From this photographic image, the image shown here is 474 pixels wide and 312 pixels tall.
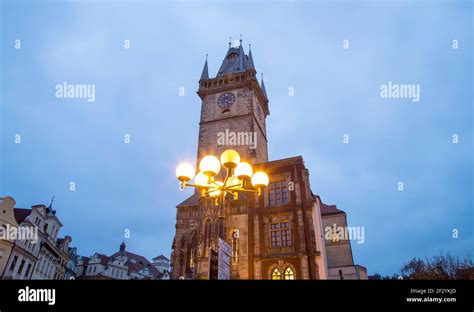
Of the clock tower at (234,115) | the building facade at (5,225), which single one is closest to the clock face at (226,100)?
the clock tower at (234,115)

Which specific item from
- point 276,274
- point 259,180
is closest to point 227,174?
point 259,180

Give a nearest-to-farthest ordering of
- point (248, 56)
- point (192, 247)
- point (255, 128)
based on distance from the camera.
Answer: point (192, 247) < point (255, 128) < point (248, 56)

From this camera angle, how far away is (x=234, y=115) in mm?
37844

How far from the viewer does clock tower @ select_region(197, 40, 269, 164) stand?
3597cm

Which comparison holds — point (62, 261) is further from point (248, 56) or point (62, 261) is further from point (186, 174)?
point (186, 174)

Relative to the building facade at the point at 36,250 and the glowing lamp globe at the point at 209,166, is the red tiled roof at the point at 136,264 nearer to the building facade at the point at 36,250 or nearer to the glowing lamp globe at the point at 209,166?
the building facade at the point at 36,250

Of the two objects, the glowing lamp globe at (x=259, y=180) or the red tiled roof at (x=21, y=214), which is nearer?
the glowing lamp globe at (x=259, y=180)

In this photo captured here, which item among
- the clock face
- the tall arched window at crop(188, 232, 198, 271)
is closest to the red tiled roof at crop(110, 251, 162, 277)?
the tall arched window at crop(188, 232, 198, 271)

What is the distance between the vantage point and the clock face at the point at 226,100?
3934 cm

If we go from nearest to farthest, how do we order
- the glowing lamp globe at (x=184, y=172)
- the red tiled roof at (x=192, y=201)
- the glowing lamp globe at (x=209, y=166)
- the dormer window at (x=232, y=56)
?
1. the glowing lamp globe at (x=209, y=166)
2. the glowing lamp globe at (x=184, y=172)
3. the red tiled roof at (x=192, y=201)
4. the dormer window at (x=232, y=56)
